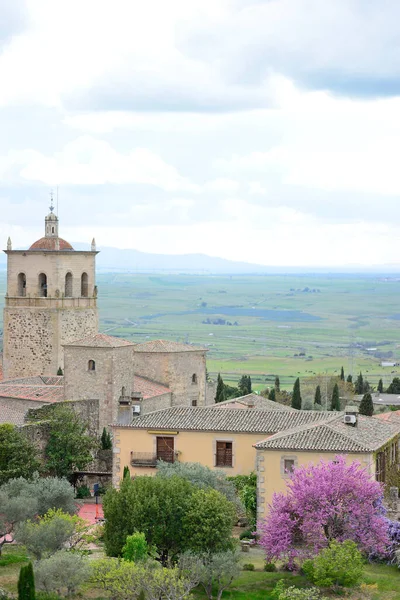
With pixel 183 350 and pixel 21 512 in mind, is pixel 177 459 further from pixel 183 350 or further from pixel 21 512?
pixel 183 350

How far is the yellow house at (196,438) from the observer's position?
41.4 m

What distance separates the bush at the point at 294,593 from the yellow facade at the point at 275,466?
6433 millimetres

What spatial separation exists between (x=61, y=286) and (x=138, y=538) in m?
31.2

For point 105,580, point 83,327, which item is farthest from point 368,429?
point 83,327

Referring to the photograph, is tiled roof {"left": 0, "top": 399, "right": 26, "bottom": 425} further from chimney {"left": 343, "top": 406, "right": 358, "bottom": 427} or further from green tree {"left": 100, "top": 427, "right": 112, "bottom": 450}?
chimney {"left": 343, "top": 406, "right": 358, "bottom": 427}

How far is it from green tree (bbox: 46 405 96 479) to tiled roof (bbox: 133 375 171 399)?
16.0 feet

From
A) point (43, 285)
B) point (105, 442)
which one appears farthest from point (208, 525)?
point (43, 285)

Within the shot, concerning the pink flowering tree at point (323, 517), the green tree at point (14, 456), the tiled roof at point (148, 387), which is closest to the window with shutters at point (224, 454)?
the pink flowering tree at point (323, 517)

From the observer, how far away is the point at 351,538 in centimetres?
3425

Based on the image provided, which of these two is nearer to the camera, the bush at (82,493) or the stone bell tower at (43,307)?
the bush at (82,493)

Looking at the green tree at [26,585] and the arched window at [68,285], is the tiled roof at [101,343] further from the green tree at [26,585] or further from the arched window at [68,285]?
the green tree at [26,585]

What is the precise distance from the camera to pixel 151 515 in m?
34.8

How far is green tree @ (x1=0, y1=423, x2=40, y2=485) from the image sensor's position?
144 feet

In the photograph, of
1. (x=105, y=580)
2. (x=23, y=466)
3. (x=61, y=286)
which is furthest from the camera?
(x=61, y=286)
